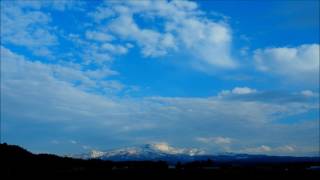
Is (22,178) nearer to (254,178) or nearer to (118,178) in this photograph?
(118,178)

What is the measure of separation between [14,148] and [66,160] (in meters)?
17.0

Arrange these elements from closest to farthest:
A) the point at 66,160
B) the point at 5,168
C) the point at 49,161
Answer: the point at 5,168, the point at 49,161, the point at 66,160

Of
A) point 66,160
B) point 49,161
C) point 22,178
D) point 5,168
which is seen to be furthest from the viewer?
point 66,160

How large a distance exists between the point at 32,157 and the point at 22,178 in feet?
162

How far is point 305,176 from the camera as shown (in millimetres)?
115250

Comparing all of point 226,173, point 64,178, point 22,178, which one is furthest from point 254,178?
point 22,178

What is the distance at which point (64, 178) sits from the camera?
9894 cm

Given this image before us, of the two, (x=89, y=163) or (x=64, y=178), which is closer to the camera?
(x=64, y=178)

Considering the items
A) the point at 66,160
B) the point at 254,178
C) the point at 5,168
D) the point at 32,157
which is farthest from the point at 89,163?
the point at 254,178

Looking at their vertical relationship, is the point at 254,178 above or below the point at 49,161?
below

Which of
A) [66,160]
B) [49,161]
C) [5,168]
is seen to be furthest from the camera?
[66,160]

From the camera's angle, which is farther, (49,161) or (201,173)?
(49,161)

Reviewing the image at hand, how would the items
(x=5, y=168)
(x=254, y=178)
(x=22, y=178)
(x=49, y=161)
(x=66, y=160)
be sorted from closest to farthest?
(x=22, y=178), (x=254, y=178), (x=5, y=168), (x=49, y=161), (x=66, y=160)

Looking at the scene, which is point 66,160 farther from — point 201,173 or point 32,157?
point 201,173
